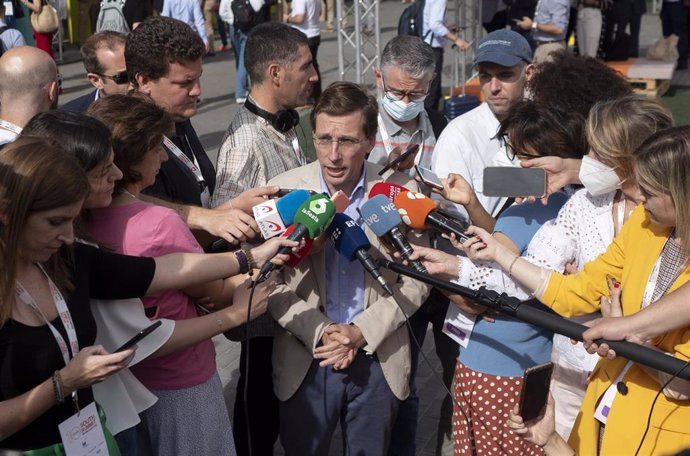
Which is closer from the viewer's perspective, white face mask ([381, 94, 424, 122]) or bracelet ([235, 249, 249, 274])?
bracelet ([235, 249, 249, 274])

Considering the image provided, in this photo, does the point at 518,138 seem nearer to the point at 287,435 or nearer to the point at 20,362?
the point at 287,435

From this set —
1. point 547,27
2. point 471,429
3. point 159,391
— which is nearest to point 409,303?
point 471,429

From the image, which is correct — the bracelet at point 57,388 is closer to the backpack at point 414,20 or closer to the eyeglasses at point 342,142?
the eyeglasses at point 342,142

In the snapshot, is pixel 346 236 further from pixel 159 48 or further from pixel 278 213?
pixel 159 48

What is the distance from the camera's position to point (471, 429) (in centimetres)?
373

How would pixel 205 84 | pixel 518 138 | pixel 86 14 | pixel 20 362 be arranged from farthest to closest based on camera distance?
pixel 86 14 → pixel 205 84 → pixel 518 138 → pixel 20 362

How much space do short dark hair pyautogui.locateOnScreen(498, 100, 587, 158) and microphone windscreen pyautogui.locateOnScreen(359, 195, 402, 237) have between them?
64cm

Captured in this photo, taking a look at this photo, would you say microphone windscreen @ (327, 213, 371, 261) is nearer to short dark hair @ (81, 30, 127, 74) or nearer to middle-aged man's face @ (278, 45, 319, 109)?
middle-aged man's face @ (278, 45, 319, 109)

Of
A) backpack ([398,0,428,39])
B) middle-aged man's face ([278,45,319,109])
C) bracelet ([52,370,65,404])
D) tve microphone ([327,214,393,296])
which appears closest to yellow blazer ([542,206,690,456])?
tve microphone ([327,214,393,296])

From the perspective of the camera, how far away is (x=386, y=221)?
129 inches

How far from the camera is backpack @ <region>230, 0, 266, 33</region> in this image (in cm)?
1258

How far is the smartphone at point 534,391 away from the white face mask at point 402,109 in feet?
8.19

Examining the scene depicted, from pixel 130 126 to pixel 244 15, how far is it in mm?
9654

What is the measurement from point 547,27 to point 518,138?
30.3ft
